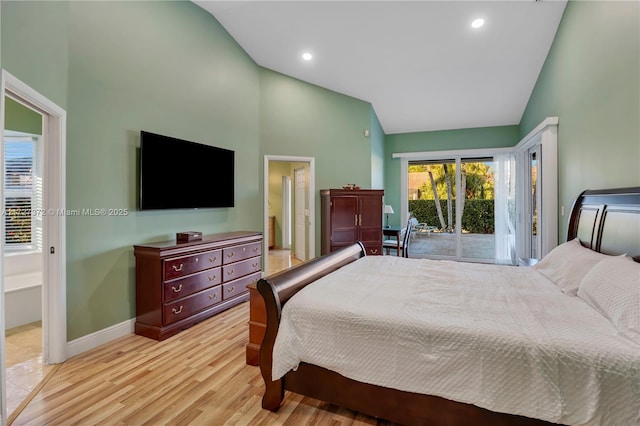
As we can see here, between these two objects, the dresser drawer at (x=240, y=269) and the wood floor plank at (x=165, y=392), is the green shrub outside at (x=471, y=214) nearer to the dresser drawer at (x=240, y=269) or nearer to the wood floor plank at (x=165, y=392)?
the dresser drawer at (x=240, y=269)

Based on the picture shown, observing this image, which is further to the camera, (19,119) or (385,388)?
(19,119)

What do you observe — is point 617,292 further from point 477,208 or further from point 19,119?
point 19,119

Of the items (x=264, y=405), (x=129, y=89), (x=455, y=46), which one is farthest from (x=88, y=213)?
(x=455, y=46)

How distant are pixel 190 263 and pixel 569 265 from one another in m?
3.18

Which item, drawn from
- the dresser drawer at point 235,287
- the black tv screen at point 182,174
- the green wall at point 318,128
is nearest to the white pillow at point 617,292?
the dresser drawer at point 235,287

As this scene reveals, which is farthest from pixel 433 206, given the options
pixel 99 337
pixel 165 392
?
pixel 99 337

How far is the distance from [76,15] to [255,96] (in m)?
2.51

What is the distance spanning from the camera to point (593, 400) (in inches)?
47.5

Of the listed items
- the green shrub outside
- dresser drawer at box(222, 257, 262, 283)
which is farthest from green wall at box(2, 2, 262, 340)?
the green shrub outside

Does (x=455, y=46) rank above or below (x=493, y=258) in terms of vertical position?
above

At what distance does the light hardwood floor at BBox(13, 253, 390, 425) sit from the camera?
1.76 m

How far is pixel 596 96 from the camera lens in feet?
8.66

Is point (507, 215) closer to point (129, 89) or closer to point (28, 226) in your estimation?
point (129, 89)

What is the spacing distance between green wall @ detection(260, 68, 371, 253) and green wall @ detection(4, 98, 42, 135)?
9.01 feet
